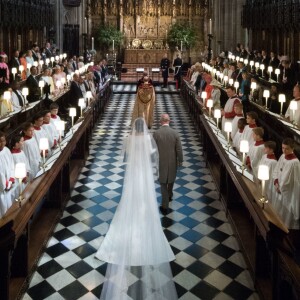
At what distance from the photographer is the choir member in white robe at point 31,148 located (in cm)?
965

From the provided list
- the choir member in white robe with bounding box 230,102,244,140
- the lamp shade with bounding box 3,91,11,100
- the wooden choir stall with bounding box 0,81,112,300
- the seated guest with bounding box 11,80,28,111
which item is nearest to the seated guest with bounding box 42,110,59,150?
the wooden choir stall with bounding box 0,81,112,300

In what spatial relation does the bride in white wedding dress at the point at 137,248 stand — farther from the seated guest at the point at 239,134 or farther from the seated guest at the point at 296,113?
the seated guest at the point at 296,113

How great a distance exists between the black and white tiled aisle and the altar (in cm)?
2127

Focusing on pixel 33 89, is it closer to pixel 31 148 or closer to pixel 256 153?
pixel 31 148

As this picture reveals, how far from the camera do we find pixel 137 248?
7266 mm

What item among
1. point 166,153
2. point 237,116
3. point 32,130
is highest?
point 237,116

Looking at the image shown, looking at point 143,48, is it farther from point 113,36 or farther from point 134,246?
point 134,246

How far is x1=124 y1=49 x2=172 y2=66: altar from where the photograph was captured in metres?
34.2

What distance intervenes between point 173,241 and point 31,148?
11.1ft

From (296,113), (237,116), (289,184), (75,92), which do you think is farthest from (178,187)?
(75,92)

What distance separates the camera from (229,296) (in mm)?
6723

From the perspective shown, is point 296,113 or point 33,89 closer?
point 296,113

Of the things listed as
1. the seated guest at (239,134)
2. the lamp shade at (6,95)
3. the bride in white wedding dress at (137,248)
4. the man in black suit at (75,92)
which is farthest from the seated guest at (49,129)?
the man in black suit at (75,92)

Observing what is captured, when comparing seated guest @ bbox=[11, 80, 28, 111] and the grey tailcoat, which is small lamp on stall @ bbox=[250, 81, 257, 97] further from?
seated guest @ bbox=[11, 80, 28, 111]
